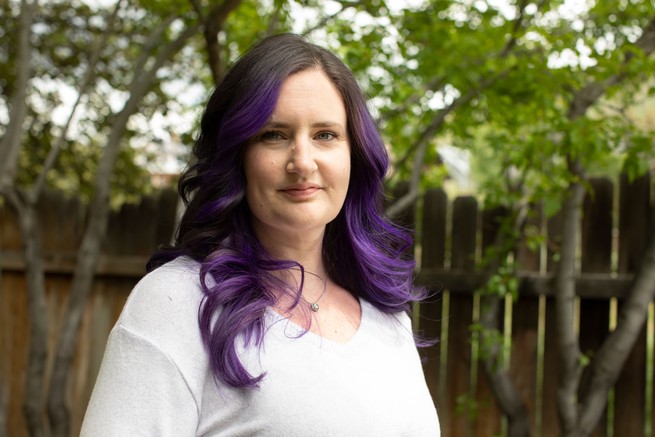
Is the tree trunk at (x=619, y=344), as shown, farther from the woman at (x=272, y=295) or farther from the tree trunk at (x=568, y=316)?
the woman at (x=272, y=295)

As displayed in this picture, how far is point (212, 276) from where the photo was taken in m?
1.52

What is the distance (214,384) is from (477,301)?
2.71 meters

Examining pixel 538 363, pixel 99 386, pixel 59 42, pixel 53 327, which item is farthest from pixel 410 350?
pixel 59 42

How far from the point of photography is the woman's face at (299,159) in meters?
1.56

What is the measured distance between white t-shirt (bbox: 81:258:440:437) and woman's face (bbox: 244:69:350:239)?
20 centimetres

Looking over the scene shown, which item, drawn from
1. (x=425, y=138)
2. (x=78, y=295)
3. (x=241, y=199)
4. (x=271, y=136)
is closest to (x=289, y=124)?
(x=271, y=136)

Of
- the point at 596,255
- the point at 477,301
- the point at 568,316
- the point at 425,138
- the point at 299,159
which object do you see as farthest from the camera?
the point at 477,301

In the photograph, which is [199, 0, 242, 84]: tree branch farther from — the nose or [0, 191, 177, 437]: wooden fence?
the nose

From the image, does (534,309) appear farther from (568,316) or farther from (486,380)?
(486,380)

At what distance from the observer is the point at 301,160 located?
155 centimetres

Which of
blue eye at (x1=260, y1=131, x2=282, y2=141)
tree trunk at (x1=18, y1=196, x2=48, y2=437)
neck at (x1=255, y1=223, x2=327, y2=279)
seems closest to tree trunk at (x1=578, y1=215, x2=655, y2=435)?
neck at (x1=255, y1=223, x2=327, y2=279)

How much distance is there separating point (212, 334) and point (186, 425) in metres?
0.16

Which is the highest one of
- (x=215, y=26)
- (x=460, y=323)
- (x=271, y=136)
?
(x=215, y=26)

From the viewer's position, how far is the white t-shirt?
4.36 ft
